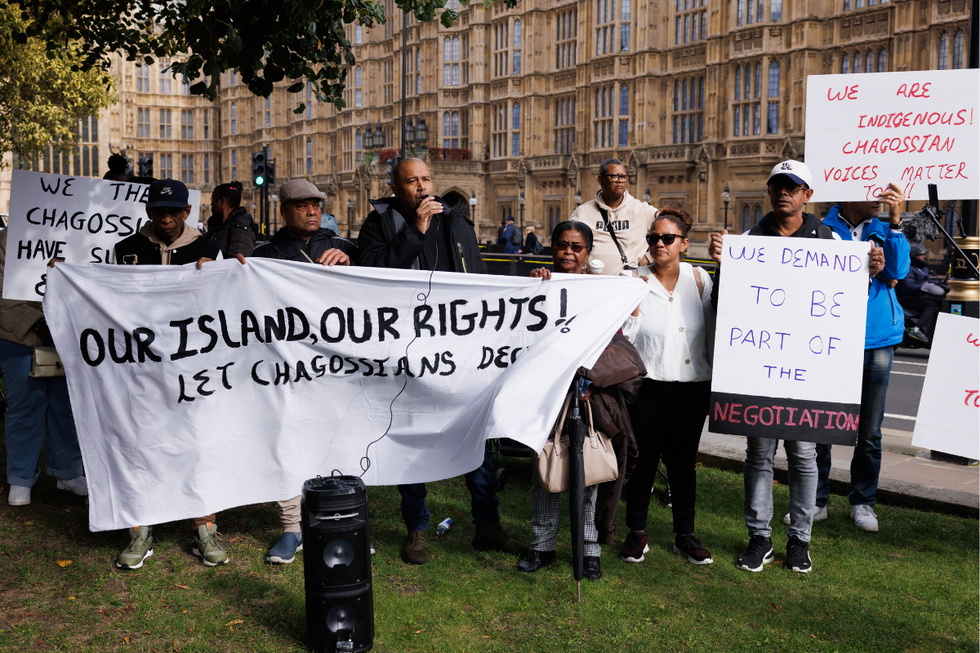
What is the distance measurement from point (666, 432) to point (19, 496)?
3.99m

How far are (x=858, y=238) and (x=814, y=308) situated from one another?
3.15ft

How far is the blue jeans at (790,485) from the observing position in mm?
4566

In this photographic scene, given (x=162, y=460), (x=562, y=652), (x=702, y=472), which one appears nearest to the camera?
(x=562, y=652)

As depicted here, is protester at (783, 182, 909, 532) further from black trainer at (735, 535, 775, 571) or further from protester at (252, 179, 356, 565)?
protester at (252, 179, 356, 565)

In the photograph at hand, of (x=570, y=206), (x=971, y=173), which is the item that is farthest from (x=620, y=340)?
(x=570, y=206)

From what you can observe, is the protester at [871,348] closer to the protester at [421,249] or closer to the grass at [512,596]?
the grass at [512,596]

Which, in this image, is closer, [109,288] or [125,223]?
[109,288]

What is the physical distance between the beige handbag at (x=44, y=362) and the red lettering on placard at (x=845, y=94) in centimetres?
459

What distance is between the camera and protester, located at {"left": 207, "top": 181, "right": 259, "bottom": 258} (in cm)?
655

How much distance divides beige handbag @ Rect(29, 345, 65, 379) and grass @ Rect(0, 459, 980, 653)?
0.88 metres

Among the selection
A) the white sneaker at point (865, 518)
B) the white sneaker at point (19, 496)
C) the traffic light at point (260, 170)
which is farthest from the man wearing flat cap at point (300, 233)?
the traffic light at point (260, 170)

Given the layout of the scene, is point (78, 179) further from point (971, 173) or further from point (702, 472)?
point (971, 173)

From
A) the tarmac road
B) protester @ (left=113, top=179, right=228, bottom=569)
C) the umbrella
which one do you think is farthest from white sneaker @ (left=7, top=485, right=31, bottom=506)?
the tarmac road

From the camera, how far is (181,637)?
3822mm
